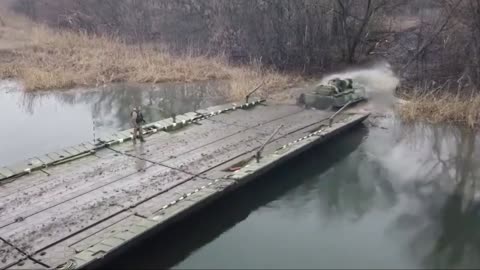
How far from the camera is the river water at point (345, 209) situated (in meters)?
7.52

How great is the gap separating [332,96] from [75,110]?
7914 mm

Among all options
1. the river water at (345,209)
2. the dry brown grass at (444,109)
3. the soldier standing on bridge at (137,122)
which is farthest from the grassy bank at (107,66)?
the soldier standing on bridge at (137,122)

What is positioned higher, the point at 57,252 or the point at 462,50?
the point at 462,50

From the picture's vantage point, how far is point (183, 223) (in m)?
8.17

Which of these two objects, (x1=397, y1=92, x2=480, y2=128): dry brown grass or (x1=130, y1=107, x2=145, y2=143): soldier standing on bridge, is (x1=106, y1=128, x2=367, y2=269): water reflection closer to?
(x1=130, y1=107, x2=145, y2=143): soldier standing on bridge

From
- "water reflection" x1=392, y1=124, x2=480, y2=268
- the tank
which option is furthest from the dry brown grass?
the tank

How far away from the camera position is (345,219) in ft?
28.5

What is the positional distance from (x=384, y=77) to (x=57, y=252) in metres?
13.9

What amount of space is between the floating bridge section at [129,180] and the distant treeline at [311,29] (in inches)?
230

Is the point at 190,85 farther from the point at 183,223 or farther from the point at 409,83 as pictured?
the point at 183,223

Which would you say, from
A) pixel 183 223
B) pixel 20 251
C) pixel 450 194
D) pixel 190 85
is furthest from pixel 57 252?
pixel 190 85

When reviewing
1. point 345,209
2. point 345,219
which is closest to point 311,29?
point 345,209

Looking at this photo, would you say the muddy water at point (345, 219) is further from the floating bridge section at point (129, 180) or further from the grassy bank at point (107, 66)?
the grassy bank at point (107, 66)

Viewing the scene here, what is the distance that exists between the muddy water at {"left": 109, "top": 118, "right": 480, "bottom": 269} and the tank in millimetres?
1960
